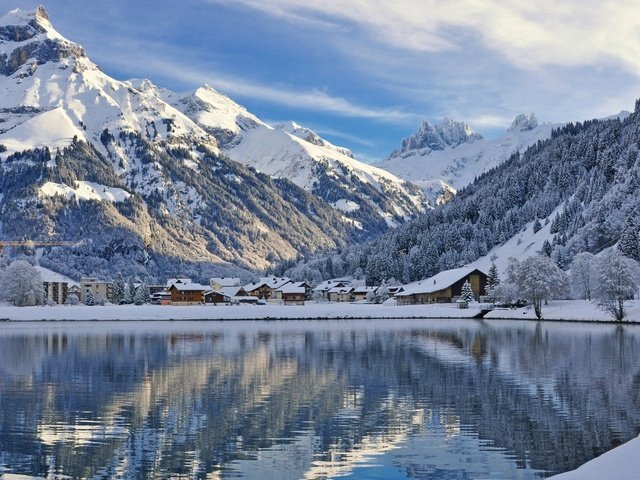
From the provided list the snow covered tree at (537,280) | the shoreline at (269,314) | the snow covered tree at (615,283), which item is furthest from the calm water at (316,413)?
the shoreline at (269,314)

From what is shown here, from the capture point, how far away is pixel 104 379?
153 feet

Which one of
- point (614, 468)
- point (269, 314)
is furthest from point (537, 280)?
point (614, 468)

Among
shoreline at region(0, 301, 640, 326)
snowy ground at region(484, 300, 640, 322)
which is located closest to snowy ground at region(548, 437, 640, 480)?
snowy ground at region(484, 300, 640, 322)

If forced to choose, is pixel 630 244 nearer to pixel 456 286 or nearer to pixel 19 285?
pixel 456 286

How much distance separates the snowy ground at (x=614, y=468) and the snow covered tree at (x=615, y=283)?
87942 millimetres

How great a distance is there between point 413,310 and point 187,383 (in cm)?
11168

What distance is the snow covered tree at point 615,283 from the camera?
105188 mm

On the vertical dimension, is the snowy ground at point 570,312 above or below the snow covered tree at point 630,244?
below

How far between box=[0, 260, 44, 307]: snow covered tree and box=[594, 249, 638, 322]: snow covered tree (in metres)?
114

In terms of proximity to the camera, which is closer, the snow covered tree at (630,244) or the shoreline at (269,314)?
the shoreline at (269,314)

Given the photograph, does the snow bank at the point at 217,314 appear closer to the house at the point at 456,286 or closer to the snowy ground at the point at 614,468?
the house at the point at 456,286

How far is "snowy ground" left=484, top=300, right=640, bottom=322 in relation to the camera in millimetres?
114581

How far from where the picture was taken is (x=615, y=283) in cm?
10575

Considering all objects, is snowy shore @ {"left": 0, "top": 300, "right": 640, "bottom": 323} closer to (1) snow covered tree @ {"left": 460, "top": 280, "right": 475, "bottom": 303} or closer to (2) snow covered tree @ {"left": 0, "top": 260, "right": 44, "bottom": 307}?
(1) snow covered tree @ {"left": 460, "top": 280, "right": 475, "bottom": 303}
